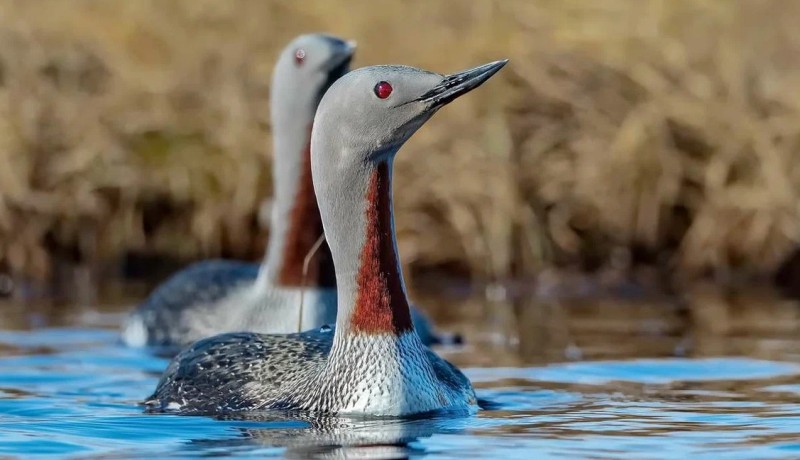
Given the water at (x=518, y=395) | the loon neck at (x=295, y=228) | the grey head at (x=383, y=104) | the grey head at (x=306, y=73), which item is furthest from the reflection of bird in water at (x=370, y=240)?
the grey head at (x=306, y=73)

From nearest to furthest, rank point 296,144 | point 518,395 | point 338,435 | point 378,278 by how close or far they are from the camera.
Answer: point 338,435 < point 378,278 < point 518,395 < point 296,144

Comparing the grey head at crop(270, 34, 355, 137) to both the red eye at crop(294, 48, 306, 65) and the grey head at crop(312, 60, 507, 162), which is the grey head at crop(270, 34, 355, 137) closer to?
the red eye at crop(294, 48, 306, 65)

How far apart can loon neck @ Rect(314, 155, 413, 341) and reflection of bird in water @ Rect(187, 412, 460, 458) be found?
1.10 feet

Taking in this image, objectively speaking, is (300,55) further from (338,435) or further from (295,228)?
(338,435)

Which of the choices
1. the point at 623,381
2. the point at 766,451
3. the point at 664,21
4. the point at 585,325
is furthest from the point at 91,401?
the point at 664,21

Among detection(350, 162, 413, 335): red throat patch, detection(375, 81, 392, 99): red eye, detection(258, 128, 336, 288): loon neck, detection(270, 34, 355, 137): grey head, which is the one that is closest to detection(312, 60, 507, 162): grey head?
detection(375, 81, 392, 99): red eye

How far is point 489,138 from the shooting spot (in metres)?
12.5

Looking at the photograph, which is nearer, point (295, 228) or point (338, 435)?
point (338, 435)

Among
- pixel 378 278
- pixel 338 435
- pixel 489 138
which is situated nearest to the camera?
pixel 338 435

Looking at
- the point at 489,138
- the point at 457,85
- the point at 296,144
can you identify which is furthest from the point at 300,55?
the point at 489,138

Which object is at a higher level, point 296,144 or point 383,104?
point 296,144

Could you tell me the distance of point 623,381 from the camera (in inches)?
316

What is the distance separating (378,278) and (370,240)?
0.47ft

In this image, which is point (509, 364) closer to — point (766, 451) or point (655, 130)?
point (766, 451)
